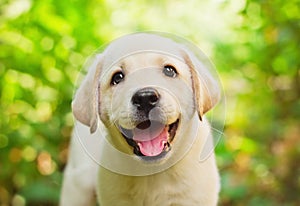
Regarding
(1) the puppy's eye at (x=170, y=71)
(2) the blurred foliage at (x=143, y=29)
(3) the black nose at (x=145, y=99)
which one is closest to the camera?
(3) the black nose at (x=145, y=99)

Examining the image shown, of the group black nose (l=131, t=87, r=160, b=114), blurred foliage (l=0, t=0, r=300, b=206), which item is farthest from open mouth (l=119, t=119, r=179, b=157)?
blurred foliage (l=0, t=0, r=300, b=206)

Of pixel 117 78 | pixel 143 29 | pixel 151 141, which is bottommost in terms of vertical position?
pixel 151 141

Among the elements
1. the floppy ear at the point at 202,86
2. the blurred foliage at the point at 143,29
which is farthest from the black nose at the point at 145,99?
the blurred foliage at the point at 143,29

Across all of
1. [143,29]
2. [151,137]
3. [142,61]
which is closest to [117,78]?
[142,61]

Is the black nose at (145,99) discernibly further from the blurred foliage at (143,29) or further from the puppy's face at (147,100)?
the blurred foliage at (143,29)

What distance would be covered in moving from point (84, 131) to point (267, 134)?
75.4 inches

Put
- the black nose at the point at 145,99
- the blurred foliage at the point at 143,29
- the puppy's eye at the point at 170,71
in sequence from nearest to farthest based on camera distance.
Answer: the black nose at the point at 145,99 < the puppy's eye at the point at 170,71 < the blurred foliage at the point at 143,29

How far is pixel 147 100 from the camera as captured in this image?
8.41 feet

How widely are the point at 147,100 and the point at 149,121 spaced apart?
0.12 m

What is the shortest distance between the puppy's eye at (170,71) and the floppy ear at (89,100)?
0.27 metres

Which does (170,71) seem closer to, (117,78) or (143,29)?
(117,78)

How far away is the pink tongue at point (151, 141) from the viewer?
2.70 metres

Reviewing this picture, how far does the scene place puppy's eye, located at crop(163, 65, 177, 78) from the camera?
2.67 meters

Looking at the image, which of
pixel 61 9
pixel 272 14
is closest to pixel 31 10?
pixel 61 9
